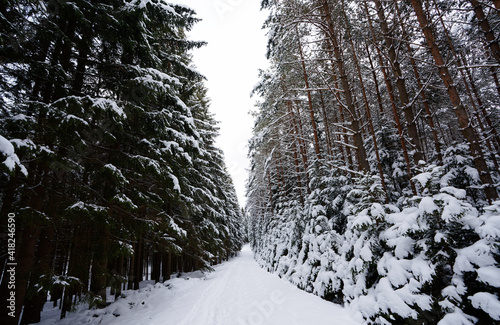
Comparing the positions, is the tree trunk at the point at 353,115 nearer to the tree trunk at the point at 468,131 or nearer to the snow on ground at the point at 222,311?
the tree trunk at the point at 468,131

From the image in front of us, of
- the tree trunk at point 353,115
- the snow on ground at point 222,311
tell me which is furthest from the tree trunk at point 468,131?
the snow on ground at point 222,311

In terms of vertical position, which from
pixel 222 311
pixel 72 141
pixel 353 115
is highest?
pixel 353 115

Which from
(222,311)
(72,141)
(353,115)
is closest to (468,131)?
(353,115)

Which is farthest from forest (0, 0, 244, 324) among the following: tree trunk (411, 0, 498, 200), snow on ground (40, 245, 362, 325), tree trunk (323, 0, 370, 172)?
tree trunk (411, 0, 498, 200)

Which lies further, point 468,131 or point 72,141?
point 72,141

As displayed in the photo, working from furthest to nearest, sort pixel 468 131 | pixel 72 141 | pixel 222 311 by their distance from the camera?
pixel 222 311 < pixel 72 141 < pixel 468 131

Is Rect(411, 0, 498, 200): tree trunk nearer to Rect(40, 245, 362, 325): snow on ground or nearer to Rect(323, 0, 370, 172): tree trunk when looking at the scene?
Rect(323, 0, 370, 172): tree trunk

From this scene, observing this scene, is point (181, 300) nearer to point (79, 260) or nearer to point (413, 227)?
point (79, 260)

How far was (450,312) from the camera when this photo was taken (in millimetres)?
2775

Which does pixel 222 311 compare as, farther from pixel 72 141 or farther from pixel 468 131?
pixel 468 131

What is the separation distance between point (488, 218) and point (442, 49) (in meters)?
7.44

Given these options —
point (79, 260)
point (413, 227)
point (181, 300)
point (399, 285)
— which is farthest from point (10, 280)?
point (413, 227)

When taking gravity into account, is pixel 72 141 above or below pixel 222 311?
above

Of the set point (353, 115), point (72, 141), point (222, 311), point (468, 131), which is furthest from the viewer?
point (222, 311)
